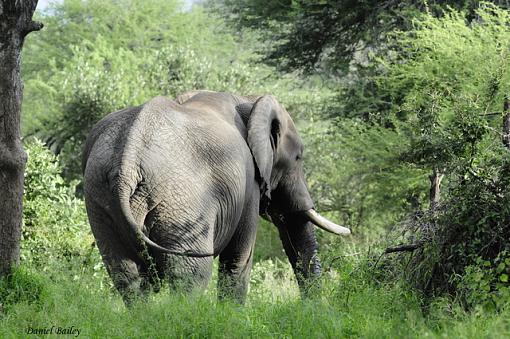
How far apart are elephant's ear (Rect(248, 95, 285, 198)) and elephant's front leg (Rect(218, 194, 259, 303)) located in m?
0.34

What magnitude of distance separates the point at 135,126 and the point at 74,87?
839 inches

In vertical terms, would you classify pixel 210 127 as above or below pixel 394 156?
above

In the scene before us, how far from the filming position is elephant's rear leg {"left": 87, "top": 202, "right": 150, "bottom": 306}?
7.31 m

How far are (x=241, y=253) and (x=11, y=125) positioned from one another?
7.74ft

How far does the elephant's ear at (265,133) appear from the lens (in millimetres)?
8875

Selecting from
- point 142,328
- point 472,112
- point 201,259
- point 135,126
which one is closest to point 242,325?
point 142,328

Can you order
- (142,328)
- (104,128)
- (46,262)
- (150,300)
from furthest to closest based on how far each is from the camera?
(46,262), (104,128), (150,300), (142,328)

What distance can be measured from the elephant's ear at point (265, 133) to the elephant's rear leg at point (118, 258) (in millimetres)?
1888

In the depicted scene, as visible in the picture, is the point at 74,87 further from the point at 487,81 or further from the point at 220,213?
the point at 220,213

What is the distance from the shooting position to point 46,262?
10.3m
